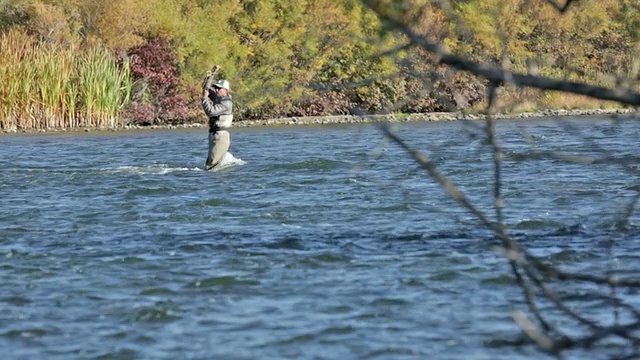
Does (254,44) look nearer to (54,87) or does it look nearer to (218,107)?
(54,87)

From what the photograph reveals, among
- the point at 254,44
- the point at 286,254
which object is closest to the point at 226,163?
the point at 286,254

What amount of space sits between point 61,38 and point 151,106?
11.1ft

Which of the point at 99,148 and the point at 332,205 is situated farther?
the point at 99,148

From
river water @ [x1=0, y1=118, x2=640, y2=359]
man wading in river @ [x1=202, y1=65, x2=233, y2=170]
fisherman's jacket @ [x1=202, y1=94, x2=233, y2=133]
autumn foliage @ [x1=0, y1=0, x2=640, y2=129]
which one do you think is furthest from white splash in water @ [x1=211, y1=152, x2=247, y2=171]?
autumn foliage @ [x1=0, y1=0, x2=640, y2=129]

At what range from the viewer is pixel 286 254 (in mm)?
12602

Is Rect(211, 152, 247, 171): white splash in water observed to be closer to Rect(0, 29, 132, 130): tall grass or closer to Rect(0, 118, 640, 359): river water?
Rect(0, 118, 640, 359): river water

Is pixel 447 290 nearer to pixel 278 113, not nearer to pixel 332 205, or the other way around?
pixel 332 205

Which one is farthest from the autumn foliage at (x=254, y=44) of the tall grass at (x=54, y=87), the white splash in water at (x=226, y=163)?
the white splash in water at (x=226, y=163)

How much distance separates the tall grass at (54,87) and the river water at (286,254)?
38.6 feet

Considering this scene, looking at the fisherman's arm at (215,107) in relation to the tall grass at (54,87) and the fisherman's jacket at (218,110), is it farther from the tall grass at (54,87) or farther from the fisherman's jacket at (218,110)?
the tall grass at (54,87)

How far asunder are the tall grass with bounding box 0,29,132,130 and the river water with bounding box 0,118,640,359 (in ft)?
38.6

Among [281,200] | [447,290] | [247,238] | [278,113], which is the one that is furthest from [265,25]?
[447,290]

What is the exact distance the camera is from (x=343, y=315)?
31.7 ft

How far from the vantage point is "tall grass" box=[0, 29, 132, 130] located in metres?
35.4
